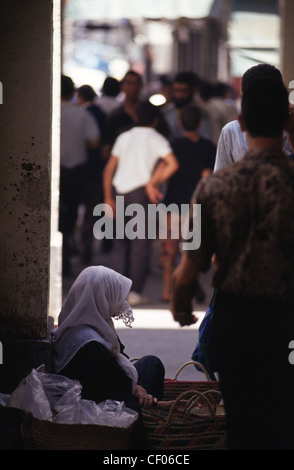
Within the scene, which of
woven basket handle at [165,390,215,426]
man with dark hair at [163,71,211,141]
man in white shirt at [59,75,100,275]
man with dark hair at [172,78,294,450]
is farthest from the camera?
man with dark hair at [163,71,211,141]

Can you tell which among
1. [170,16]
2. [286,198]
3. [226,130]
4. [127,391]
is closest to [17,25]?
[226,130]

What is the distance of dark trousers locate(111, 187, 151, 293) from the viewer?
932 centimetres

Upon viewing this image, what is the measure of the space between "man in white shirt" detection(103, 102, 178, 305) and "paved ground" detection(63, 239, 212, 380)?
480 millimetres

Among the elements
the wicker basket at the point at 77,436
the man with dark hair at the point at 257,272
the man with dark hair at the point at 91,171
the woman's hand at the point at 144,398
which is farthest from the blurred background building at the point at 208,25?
the man with dark hair at the point at 257,272

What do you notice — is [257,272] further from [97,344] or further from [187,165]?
[187,165]

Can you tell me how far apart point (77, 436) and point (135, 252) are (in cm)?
505

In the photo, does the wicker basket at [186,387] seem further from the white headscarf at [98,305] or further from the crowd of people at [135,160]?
the crowd of people at [135,160]

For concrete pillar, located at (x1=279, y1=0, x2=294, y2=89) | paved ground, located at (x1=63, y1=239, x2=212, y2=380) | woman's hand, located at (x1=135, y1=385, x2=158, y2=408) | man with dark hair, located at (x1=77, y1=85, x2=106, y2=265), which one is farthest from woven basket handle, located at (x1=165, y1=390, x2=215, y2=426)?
concrete pillar, located at (x1=279, y1=0, x2=294, y2=89)

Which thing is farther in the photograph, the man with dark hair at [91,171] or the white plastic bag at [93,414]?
the man with dark hair at [91,171]

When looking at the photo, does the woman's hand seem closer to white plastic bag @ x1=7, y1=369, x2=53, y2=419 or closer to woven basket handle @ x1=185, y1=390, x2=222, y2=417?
woven basket handle @ x1=185, y1=390, x2=222, y2=417

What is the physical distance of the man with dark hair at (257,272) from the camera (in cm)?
350

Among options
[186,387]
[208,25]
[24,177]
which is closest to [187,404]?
[186,387]

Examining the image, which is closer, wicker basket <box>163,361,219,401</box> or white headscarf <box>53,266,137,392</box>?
white headscarf <box>53,266,137,392</box>

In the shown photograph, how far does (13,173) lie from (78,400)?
1317 millimetres
